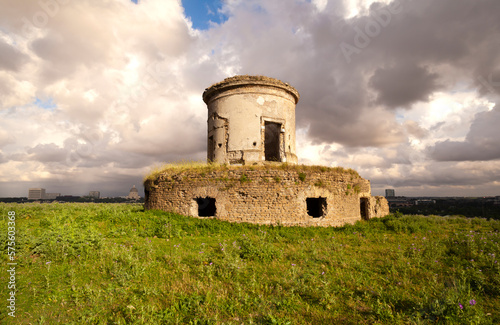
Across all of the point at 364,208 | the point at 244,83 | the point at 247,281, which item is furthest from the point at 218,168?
the point at 364,208

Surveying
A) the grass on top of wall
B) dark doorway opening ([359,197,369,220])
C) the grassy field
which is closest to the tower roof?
the grass on top of wall

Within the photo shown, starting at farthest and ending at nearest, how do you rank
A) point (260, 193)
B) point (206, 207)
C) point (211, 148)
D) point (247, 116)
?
point (206, 207) → point (211, 148) → point (247, 116) → point (260, 193)

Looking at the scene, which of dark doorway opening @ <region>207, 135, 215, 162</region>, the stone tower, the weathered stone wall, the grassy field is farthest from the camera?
dark doorway opening @ <region>207, 135, 215, 162</region>

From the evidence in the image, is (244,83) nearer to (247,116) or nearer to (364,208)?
(247,116)

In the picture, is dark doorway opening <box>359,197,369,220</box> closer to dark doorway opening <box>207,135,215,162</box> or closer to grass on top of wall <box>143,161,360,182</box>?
grass on top of wall <box>143,161,360,182</box>

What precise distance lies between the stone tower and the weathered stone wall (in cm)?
219

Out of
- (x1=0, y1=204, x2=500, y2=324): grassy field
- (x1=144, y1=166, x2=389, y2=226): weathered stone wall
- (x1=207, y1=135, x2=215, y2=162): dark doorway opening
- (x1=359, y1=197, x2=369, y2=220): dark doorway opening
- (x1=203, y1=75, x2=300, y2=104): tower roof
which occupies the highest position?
(x1=203, y1=75, x2=300, y2=104): tower roof

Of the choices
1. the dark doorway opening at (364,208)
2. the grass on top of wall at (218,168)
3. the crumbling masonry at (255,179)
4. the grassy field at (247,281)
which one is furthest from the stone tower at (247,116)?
the grassy field at (247,281)

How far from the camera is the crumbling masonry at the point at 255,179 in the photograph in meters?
9.58

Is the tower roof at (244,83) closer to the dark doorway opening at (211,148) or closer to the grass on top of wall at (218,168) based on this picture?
the dark doorway opening at (211,148)

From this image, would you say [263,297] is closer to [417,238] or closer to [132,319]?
[132,319]

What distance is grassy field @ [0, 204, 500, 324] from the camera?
3.50 meters

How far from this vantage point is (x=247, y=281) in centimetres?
465

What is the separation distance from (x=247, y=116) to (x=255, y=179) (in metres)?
3.81
